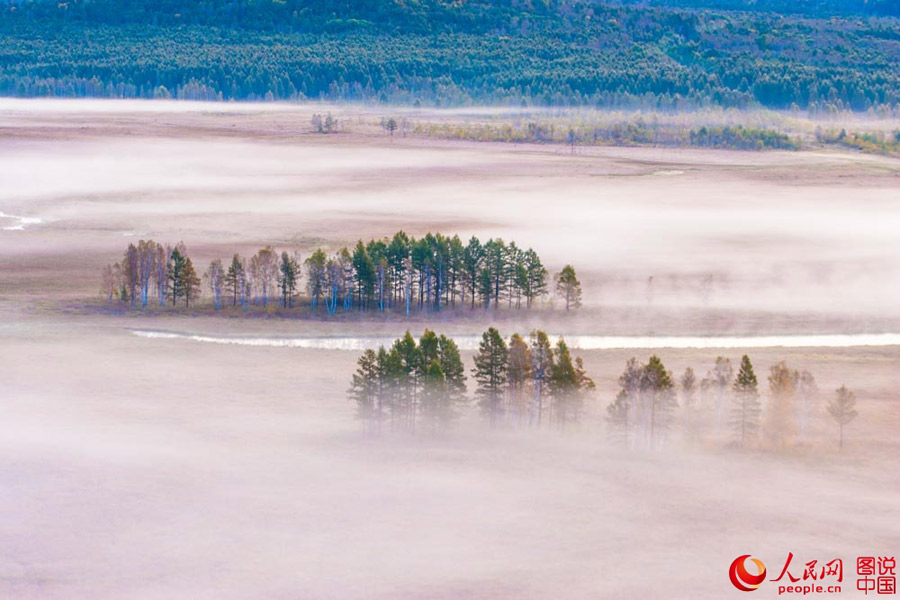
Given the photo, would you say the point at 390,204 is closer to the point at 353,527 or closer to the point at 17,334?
the point at 17,334

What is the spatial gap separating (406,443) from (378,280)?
2554 centimetres

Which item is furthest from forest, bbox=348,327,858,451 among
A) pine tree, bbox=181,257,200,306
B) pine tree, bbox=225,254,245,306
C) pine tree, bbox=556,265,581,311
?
pine tree, bbox=181,257,200,306

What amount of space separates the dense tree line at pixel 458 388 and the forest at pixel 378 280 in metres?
20.7

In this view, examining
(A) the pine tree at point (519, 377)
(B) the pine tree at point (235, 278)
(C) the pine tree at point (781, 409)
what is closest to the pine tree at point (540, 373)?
(A) the pine tree at point (519, 377)

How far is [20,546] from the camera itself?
1487 inches

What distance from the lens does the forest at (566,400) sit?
4788cm

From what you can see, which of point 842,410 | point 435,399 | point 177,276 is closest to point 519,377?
point 435,399

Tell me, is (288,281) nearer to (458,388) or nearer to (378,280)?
(378,280)

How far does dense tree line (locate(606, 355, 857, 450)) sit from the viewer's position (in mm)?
47562

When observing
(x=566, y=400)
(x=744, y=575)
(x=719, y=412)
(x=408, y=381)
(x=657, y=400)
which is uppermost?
(x=408, y=381)

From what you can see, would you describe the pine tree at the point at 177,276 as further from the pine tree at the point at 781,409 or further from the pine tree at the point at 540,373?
the pine tree at the point at 781,409

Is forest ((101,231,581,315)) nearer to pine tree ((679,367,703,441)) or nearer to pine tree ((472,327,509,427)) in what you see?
pine tree ((472,327,509,427))

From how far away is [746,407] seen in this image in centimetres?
4850

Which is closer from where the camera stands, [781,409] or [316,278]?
[781,409]
